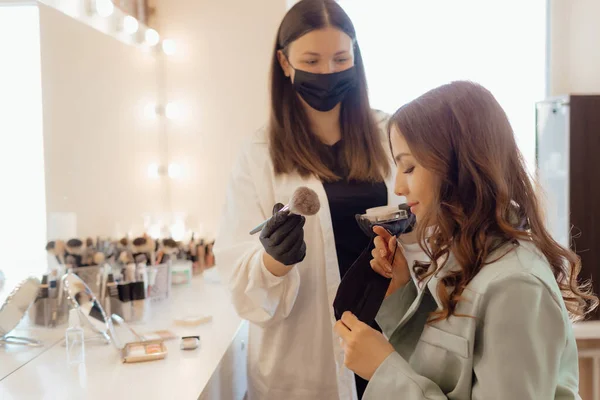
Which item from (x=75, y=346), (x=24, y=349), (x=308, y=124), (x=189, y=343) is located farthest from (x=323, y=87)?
(x=24, y=349)

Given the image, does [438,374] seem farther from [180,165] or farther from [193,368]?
[180,165]

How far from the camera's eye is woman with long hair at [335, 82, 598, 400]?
714 millimetres

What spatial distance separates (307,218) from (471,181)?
1.65 feet

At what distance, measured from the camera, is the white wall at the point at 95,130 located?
152 centimetres

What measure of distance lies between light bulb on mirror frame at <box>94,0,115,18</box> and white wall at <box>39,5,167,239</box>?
77mm

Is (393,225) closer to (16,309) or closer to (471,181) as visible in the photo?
(471,181)

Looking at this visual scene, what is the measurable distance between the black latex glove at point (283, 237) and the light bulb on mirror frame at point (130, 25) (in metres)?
1.40

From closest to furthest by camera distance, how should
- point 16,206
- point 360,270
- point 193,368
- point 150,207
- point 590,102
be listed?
1. point 360,270
2. point 193,368
3. point 16,206
4. point 590,102
5. point 150,207

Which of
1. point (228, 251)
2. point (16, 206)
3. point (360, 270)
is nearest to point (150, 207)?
point (16, 206)

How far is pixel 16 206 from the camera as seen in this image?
1.32m

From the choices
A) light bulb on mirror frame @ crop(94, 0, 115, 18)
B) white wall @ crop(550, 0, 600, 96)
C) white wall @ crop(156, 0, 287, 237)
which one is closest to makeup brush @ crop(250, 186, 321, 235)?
light bulb on mirror frame @ crop(94, 0, 115, 18)

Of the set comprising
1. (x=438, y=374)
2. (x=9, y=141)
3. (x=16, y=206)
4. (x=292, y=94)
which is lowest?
(x=438, y=374)

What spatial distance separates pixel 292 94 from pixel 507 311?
0.79 meters

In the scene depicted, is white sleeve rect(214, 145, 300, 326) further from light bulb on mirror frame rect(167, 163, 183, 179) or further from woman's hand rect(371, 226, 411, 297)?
light bulb on mirror frame rect(167, 163, 183, 179)
